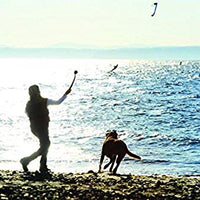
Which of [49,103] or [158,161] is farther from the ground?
[49,103]

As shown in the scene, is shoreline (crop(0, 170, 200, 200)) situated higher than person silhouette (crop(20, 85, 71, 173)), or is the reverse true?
person silhouette (crop(20, 85, 71, 173))

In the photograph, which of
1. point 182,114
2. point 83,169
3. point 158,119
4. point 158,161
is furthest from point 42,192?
point 182,114

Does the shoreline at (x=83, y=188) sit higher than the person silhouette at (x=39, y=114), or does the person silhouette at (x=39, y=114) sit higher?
the person silhouette at (x=39, y=114)

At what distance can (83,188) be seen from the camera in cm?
1134

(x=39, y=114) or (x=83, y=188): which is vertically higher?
(x=39, y=114)

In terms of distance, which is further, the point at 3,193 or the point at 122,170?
the point at 122,170

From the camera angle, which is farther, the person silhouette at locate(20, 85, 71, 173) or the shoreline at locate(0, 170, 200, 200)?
the person silhouette at locate(20, 85, 71, 173)

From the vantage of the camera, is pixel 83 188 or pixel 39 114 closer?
pixel 83 188

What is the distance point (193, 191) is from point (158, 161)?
520 inches

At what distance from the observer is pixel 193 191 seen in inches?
469

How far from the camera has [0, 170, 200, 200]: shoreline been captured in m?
10.6

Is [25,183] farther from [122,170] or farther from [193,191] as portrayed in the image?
[122,170]

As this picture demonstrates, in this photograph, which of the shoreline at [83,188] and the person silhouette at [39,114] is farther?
the person silhouette at [39,114]

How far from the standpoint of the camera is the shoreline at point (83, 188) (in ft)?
34.6
